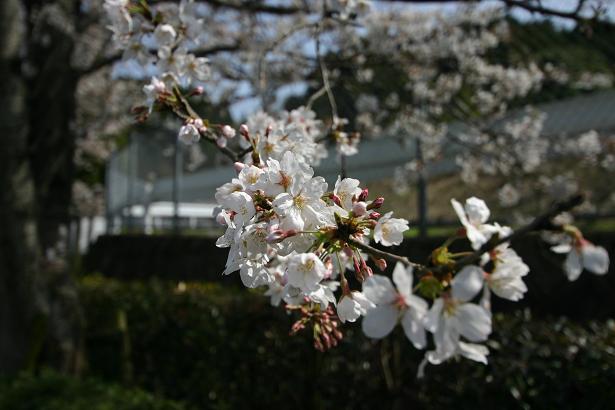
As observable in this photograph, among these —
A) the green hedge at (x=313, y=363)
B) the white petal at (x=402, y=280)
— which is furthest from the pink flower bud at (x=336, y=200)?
the green hedge at (x=313, y=363)

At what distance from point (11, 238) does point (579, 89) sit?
575cm

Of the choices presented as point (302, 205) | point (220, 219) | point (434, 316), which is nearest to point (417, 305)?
point (434, 316)

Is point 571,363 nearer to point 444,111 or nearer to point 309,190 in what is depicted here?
point 309,190

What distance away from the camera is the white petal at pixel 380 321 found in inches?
34.3

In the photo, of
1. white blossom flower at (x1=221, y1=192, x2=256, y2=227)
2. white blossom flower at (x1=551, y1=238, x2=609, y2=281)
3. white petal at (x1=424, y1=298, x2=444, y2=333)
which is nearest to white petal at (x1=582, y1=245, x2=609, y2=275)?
white blossom flower at (x1=551, y1=238, x2=609, y2=281)

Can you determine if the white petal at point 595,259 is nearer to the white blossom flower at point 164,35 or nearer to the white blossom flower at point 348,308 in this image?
the white blossom flower at point 348,308

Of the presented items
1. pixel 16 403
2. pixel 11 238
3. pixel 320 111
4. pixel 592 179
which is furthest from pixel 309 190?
pixel 592 179

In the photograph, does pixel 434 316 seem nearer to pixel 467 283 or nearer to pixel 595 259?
pixel 467 283

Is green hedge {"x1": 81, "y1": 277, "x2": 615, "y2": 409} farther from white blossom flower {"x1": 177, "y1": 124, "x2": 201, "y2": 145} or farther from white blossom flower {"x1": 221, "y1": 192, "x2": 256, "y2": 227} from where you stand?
white blossom flower {"x1": 221, "y1": 192, "x2": 256, "y2": 227}

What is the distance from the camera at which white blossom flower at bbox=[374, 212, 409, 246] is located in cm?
104

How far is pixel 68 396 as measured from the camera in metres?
3.46

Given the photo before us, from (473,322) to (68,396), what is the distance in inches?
132

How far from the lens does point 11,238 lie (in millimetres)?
4336

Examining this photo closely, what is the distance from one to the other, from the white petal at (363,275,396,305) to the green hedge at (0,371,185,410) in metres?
2.57
